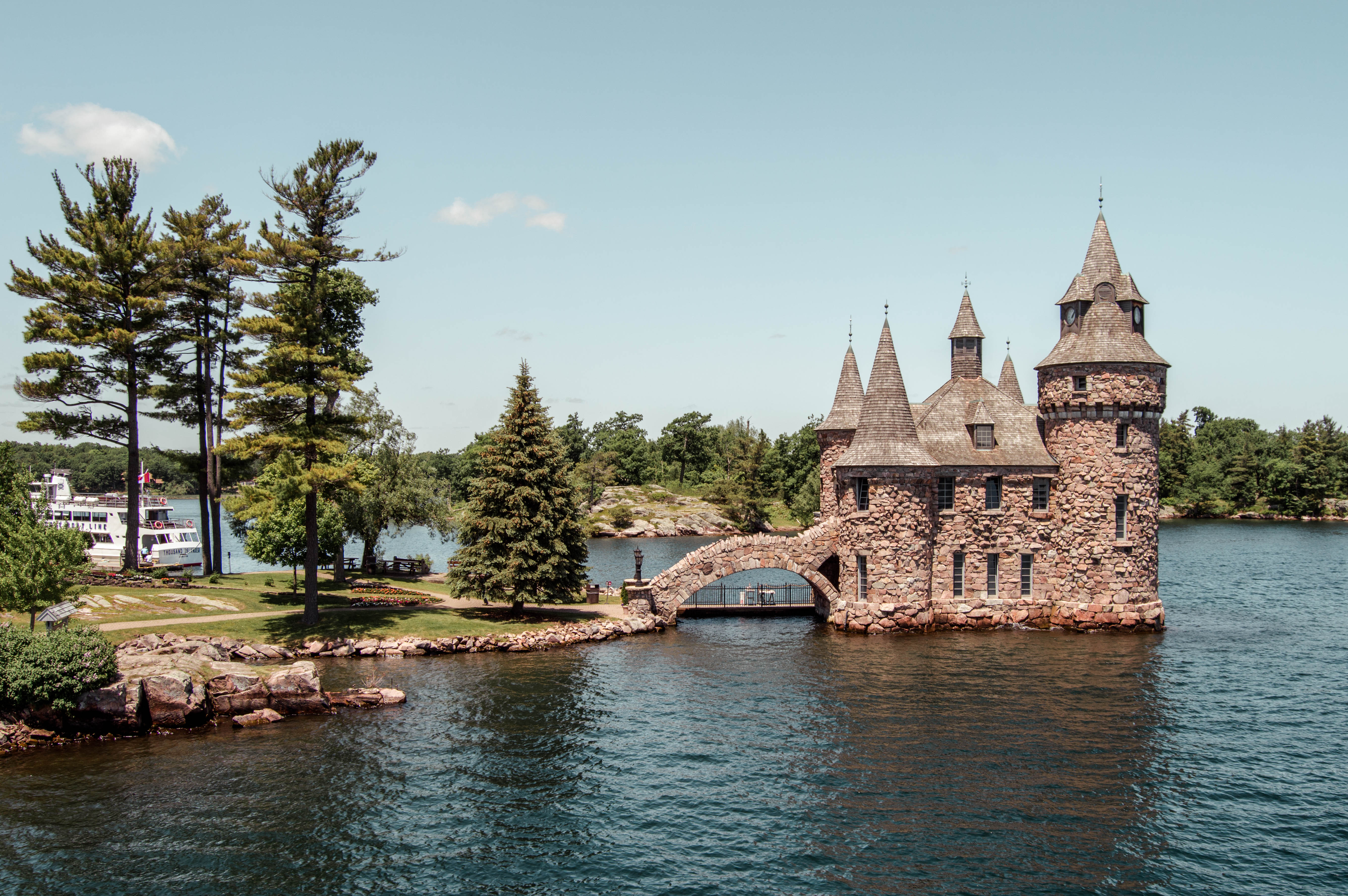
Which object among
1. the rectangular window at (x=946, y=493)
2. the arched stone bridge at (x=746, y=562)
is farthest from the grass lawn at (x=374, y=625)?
the rectangular window at (x=946, y=493)

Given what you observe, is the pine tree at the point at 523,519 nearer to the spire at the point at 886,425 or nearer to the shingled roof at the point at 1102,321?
the spire at the point at 886,425

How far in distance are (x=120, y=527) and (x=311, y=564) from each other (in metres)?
27.3

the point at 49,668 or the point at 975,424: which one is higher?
the point at 975,424

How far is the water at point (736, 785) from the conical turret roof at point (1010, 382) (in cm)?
1937

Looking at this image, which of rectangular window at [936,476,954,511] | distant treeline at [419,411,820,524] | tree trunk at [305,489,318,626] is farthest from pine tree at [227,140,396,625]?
distant treeline at [419,411,820,524]

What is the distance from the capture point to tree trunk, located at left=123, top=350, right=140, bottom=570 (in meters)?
41.8

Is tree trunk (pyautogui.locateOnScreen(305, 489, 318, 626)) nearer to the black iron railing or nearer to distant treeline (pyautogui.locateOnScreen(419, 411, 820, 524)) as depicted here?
the black iron railing

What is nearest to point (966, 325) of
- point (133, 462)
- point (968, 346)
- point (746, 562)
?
point (968, 346)

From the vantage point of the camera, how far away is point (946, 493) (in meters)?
41.9

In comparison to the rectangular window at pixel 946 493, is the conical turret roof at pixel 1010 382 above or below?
above

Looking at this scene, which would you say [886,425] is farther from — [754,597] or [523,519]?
[523,519]

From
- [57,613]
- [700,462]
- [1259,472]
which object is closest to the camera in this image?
[57,613]

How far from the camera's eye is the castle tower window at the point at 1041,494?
1651 inches

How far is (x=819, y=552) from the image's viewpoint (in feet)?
139
